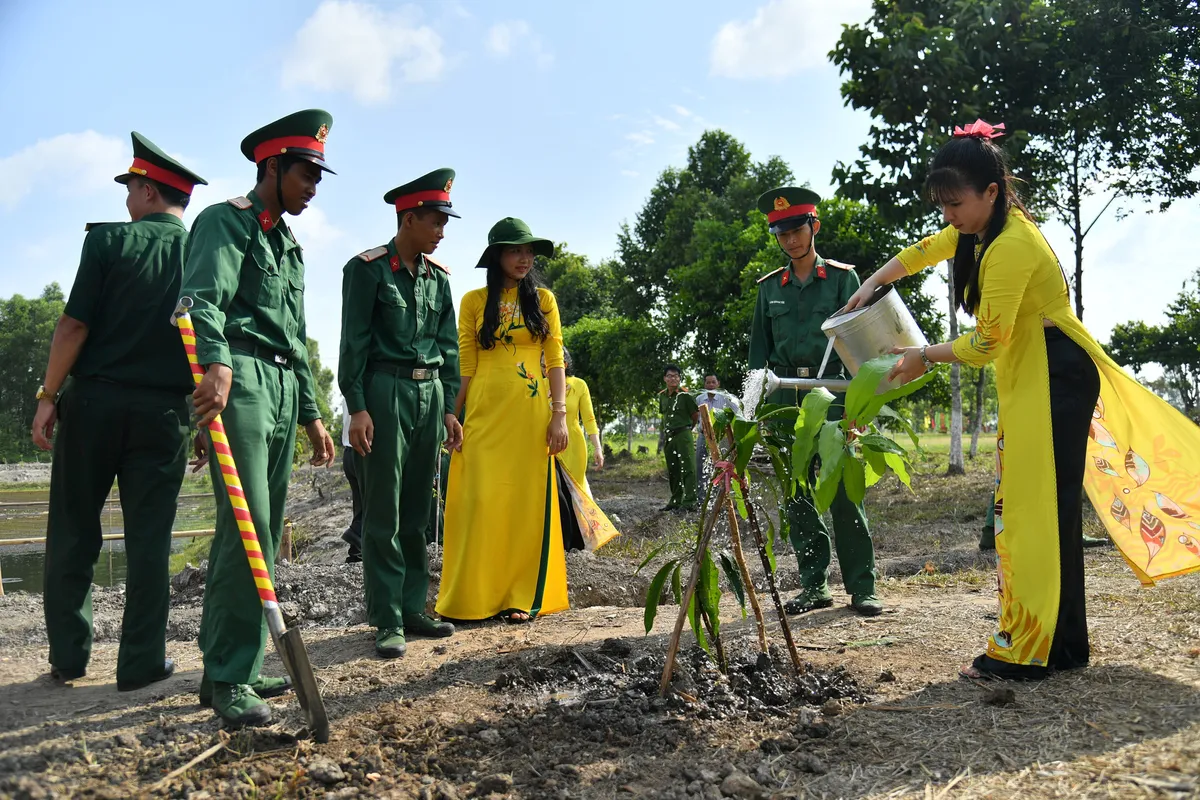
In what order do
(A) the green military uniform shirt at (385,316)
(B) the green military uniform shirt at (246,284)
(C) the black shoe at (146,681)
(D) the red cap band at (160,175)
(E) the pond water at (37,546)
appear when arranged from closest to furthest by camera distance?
(B) the green military uniform shirt at (246,284)
(C) the black shoe at (146,681)
(D) the red cap band at (160,175)
(A) the green military uniform shirt at (385,316)
(E) the pond water at (37,546)

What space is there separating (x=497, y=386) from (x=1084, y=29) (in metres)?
11.5

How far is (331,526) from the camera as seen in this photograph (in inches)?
519

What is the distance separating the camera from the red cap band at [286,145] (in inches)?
129

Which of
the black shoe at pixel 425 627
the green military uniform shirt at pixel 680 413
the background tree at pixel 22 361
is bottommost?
the black shoe at pixel 425 627

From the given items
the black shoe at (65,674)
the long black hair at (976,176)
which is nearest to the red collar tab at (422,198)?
the long black hair at (976,176)

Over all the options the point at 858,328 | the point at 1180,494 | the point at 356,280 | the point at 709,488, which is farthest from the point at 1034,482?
the point at 356,280

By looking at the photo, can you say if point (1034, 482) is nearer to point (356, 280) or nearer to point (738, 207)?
point (356, 280)

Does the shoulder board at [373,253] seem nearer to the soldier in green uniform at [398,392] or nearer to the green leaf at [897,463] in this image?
the soldier in green uniform at [398,392]

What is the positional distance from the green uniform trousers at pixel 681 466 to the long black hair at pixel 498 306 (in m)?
7.16

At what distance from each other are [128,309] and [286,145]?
0.99 meters

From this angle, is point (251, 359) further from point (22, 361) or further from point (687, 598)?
point (22, 361)

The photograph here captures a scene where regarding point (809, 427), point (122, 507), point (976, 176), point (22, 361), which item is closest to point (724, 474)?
point (809, 427)

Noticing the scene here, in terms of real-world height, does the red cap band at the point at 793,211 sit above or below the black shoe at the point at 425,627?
above

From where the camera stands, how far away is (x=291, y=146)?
3.28m
